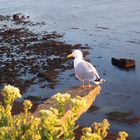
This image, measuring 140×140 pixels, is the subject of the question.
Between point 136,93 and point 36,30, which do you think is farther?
point 36,30

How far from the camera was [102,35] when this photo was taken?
3447 cm

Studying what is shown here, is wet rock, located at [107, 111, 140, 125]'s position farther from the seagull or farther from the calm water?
the seagull

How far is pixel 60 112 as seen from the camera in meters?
3.54

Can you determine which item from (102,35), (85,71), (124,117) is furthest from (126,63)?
(85,71)

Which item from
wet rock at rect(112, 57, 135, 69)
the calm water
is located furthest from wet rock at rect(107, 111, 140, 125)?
wet rock at rect(112, 57, 135, 69)

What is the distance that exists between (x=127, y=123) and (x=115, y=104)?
7.42 ft

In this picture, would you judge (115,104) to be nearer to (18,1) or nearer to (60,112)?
(60,112)

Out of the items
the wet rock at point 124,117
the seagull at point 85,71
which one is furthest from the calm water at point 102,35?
the seagull at point 85,71

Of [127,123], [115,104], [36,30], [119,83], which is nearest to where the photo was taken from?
[127,123]

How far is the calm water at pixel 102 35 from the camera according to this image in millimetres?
20859

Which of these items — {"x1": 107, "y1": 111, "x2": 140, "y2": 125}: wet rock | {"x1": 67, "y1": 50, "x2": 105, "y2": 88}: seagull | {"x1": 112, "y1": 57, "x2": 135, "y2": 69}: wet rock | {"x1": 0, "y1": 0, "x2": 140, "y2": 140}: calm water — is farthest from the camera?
{"x1": 112, "y1": 57, "x2": 135, "y2": 69}: wet rock

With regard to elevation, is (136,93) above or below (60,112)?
below

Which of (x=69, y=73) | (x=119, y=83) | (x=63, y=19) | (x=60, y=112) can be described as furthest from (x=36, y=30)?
(x=60, y=112)

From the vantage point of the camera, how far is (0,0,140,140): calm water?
20859 mm
